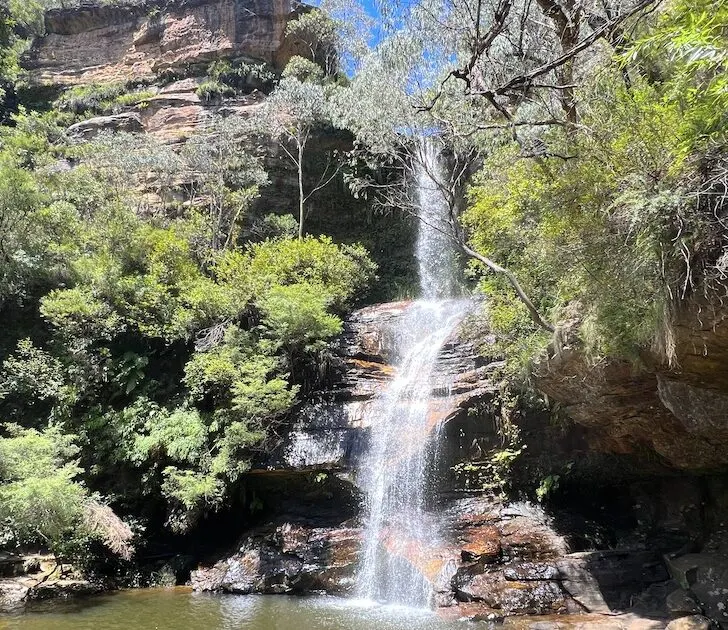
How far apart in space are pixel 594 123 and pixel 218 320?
1151cm

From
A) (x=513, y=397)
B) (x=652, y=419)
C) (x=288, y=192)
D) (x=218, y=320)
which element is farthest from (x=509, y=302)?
(x=288, y=192)

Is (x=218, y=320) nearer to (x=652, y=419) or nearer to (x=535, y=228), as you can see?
(x=535, y=228)

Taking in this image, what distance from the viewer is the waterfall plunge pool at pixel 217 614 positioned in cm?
849

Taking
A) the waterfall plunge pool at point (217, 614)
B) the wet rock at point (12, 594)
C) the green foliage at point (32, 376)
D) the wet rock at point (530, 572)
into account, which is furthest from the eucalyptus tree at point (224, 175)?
the wet rock at point (530, 572)

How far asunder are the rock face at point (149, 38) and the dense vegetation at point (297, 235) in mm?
5436

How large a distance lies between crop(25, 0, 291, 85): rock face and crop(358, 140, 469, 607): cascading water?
18.3 m

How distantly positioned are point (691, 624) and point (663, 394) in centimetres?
304

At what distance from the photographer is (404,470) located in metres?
12.1

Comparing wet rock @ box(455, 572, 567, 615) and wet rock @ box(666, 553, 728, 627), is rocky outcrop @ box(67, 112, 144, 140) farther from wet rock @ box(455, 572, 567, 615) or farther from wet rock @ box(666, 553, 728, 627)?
wet rock @ box(666, 553, 728, 627)

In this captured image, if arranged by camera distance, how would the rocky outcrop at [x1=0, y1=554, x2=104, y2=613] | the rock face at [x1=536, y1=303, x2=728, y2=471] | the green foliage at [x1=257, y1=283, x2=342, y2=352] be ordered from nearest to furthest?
the rock face at [x1=536, y1=303, x2=728, y2=471] < the rocky outcrop at [x1=0, y1=554, x2=104, y2=613] < the green foliage at [x1=257, y1=283, x2=342, y2=352]

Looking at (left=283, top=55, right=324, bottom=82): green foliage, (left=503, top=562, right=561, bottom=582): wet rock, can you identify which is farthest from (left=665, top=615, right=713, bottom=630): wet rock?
(left=283, top=55, right=324, bottom=82): green foliage

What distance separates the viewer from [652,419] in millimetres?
9039

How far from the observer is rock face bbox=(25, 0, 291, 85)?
27000 millimetres

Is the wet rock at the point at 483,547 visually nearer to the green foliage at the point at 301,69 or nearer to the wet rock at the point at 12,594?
the wet rock at the point at 12,594
